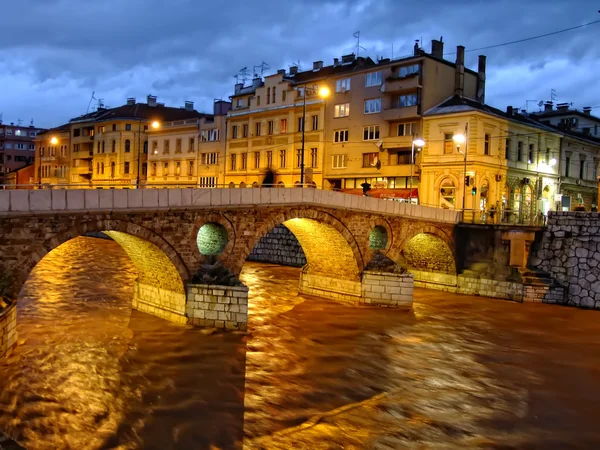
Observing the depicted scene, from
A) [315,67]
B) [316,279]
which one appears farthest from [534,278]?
[315,67]

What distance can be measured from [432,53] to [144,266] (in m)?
24.8

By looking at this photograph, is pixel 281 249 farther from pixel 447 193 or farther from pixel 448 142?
pixel 448 142

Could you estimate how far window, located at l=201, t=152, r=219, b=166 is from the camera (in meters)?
44.6

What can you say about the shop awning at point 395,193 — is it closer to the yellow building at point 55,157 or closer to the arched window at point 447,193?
the arched window at point 447,193

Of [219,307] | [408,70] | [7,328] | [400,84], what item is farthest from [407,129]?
[7,328]

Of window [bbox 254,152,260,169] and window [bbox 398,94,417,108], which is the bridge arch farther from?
window [bbox 254,152,260,169]

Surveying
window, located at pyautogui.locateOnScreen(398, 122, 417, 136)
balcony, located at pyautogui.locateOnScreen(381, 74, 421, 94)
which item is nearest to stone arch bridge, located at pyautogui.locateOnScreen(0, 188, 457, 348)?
window, located at pyautogui.locateOnScreen(398, 122, 417, 136)

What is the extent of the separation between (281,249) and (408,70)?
13277 millimetres

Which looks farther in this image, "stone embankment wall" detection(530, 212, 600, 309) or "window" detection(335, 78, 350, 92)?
"window" detection(335, 78, 350, 92)

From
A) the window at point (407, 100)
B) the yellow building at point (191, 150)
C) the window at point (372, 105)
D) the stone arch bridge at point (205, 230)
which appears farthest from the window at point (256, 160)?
the stone arch bridge at point (205, 230)

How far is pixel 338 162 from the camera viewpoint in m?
37.8

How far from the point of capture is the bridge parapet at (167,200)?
47.0 feet

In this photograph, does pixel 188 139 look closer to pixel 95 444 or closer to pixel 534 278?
pixel 534 278

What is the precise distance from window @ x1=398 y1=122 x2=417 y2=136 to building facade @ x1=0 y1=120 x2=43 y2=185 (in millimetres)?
61913
